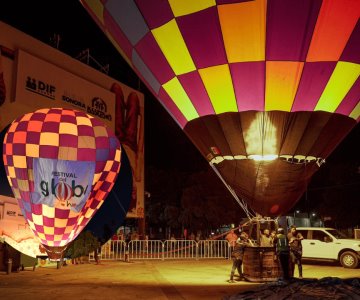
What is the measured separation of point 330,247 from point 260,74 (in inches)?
390

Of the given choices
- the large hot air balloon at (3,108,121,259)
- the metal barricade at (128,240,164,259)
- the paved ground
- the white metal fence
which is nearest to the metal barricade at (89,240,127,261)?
the white metal fence

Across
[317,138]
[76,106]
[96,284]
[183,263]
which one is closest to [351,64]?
[317,138]

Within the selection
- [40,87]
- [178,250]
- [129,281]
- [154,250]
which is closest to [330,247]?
[178,250]

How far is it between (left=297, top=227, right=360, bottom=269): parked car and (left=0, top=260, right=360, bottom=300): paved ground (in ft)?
2.36

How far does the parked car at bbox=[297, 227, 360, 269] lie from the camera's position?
15.4 meters

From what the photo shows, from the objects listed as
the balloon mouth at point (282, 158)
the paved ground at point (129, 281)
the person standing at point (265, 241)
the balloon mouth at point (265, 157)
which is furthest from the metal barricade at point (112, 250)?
the balloon mouth at point (265, 157)

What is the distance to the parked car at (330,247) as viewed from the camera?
15.4m

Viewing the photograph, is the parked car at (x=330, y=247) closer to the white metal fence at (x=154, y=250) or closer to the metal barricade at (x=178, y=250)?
the white metal fence at (x=154, y=250)

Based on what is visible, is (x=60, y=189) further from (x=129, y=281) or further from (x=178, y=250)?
(x=178, y=250)

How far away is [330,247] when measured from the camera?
16.0 metres

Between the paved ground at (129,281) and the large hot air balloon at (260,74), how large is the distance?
2.47 metres

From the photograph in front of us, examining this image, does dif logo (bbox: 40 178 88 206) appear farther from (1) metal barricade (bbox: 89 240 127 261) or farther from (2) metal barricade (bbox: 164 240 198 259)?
(2) metal barricade (bbox: 164 240 198 259)

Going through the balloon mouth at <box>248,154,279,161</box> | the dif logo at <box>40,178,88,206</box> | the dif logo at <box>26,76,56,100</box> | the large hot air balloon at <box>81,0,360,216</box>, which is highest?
the dif logo at <box>26,76,56,100</box>

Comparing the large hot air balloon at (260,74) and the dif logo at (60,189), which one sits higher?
the large hot air balloon at (260,74)
